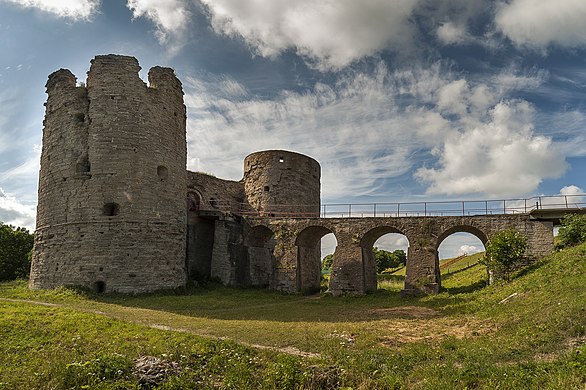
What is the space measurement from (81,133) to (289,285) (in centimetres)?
1276

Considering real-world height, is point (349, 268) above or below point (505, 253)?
below

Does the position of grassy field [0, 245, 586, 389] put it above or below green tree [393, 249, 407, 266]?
below

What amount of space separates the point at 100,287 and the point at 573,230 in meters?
20.1

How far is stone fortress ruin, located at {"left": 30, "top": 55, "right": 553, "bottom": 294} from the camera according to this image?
60.4ft

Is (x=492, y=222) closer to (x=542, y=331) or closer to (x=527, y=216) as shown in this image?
(x=527, y=216)

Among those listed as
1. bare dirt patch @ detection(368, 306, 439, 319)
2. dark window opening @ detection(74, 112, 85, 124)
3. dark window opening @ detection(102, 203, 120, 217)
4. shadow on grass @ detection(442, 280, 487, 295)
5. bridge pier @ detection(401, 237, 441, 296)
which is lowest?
bare dirt patch @ detection(368, 306, 439, 319)

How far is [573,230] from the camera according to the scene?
60.8 feet

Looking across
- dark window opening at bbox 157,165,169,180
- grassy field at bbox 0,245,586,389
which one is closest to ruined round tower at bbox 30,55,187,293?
dark window opening at bbox 157,165,169,180

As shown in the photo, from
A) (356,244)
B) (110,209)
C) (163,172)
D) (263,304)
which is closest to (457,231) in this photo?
(356,244)

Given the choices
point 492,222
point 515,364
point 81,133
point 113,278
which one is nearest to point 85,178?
point 81,133

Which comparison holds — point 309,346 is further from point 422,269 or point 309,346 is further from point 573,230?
point 573,230

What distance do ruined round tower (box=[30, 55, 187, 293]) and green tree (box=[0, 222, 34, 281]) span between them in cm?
716

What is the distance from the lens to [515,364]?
7242 mm

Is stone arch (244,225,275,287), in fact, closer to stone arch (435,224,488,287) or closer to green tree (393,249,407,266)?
stone arch (435,224,488,287)
